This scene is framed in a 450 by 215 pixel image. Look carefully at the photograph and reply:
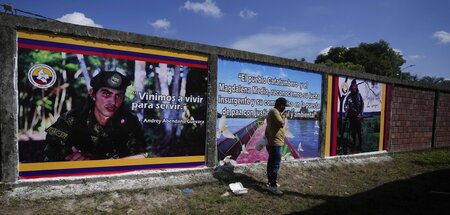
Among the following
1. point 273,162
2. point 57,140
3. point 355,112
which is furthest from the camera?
point 355,112

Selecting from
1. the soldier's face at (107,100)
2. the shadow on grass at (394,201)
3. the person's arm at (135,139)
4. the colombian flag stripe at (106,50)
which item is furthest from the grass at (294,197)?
the colombian flag stripe at (106,50)

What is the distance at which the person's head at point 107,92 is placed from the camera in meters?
4.78

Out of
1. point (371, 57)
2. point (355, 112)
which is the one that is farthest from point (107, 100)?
point (371, 57)

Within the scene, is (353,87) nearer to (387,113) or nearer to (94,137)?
(387,113)

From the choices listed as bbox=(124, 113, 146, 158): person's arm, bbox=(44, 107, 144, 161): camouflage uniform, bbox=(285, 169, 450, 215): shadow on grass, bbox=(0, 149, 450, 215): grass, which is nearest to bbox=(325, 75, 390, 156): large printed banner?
bbox=(0, 149, 450, 215): grass

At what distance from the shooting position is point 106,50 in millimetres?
4809

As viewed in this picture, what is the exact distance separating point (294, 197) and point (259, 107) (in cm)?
200

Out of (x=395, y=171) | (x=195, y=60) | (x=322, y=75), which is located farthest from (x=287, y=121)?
(x=395, y=171)

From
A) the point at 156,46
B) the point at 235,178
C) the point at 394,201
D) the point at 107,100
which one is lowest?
the point at 394,201

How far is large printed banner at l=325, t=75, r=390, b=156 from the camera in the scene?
856cm

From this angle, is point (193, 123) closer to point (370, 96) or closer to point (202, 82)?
point (202, 82)

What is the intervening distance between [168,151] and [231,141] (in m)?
1.35

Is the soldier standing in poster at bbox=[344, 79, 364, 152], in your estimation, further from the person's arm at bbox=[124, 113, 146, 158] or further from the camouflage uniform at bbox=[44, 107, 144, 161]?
the camouflage uniform at bbox=[44, 107, 144, 161]

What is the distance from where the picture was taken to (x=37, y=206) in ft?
13.6
